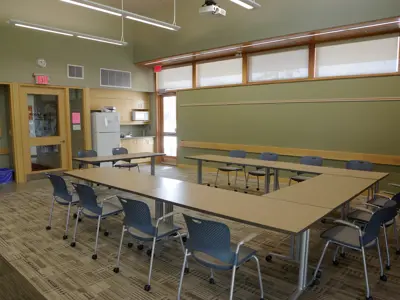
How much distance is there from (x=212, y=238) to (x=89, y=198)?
5.66 feet

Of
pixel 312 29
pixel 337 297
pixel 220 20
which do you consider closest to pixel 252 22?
pixel 220 20

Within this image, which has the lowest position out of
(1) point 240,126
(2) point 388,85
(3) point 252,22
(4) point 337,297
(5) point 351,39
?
(4) point 337,297

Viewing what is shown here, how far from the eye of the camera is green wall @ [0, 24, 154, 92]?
23.4ft

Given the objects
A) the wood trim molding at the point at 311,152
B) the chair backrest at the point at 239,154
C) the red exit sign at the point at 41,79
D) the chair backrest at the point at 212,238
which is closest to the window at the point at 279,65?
the wood trim molding at the point at 311,152

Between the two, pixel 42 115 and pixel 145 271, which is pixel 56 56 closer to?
pixel 42 115

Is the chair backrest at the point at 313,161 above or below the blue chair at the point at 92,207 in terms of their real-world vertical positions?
above

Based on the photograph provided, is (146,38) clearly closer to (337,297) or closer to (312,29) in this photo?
(312,29)

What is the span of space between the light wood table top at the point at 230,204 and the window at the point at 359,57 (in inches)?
184

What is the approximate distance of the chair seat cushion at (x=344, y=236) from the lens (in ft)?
8.71

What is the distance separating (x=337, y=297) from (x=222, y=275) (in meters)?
1.01

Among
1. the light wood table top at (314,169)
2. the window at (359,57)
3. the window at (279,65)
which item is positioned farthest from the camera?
the window at (279,65)

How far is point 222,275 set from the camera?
3.00 m

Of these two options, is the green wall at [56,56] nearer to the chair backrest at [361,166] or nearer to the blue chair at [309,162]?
the blue chair at [309,162]

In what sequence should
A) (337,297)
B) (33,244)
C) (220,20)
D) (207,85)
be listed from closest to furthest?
(337,297), (33,244), (220,20), (207,85)
